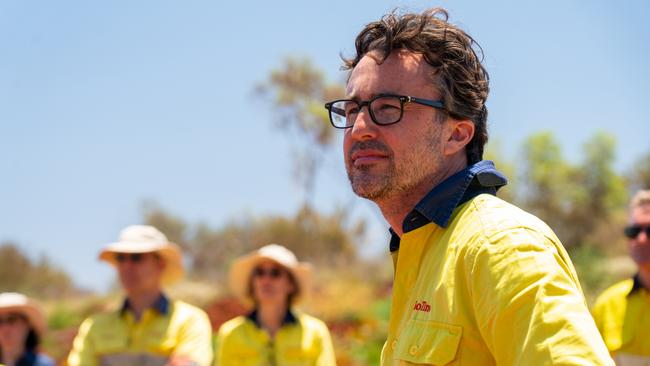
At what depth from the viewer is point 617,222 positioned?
2688 centimetres

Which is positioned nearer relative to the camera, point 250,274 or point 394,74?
point 394,74

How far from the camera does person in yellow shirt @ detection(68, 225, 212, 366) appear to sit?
6523 mm

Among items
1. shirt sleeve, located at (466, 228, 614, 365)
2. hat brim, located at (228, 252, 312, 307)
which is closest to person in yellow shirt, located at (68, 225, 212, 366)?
hat brim, located at (228, 252, 312, 307)

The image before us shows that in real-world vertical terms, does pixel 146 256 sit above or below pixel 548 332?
below

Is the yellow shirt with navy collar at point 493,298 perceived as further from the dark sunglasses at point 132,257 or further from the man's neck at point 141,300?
the dark sunglasses at point 132,257

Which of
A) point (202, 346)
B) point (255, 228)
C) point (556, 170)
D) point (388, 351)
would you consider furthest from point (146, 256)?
point (556, 170)

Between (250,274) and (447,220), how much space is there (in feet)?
18.5

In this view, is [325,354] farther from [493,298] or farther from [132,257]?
[493,298]

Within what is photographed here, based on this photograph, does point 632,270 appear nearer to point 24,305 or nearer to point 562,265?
point 24,305

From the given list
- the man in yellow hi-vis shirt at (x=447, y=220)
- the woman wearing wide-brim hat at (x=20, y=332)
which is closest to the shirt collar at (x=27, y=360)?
the woman wearing wide-brim hat at (x=20, y=332)

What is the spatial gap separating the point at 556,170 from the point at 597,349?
27.1m

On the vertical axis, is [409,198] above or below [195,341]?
above

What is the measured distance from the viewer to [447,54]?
2.58 meters

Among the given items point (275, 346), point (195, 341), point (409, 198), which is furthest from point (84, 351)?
point (409, 198)
